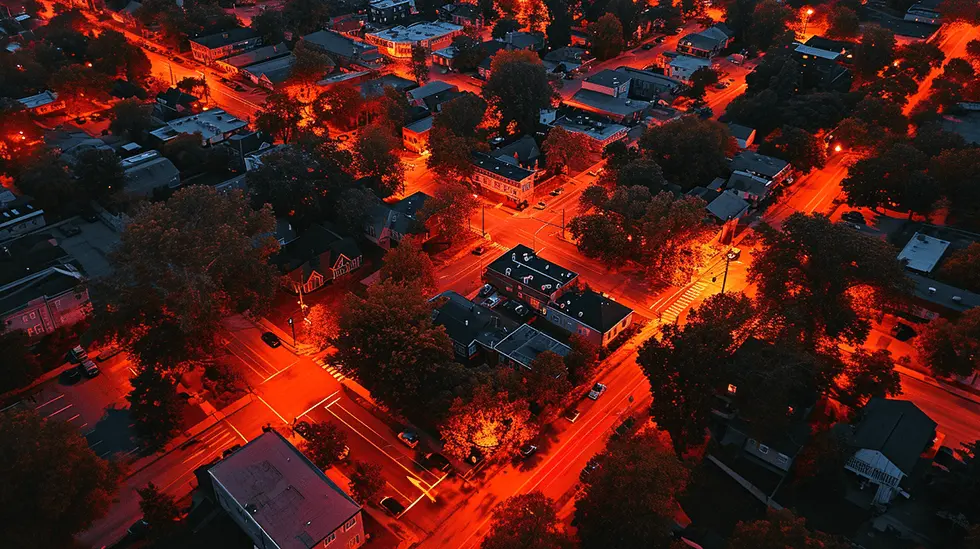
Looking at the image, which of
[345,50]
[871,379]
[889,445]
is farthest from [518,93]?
[889,445]

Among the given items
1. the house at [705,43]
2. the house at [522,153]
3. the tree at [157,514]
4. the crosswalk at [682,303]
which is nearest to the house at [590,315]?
the crosswalk at [682,303]

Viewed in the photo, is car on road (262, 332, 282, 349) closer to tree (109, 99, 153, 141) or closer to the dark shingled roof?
tree (109, 99, 153, 141)

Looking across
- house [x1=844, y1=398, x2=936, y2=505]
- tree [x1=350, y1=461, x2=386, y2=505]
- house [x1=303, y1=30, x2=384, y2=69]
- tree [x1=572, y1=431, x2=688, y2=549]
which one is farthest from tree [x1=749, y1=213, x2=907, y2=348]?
house [x1=303, y1=30, x2=384, y2=69]

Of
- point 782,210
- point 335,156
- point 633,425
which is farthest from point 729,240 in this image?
point 335,156

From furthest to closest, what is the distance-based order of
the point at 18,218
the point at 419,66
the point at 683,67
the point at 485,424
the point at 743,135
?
the point at 683,67, the point at 419,66, the point at 743,135, the point at 18,218, the point at 485,424

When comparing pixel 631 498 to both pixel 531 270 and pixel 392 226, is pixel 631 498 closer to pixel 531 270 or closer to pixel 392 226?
pixel 531 270

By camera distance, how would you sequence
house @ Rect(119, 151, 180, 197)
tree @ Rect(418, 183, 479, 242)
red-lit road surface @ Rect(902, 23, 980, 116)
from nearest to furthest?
tree @ Rect(418, 183, 479, 242) → house @ Rect(119, 151, 180, 197) → red-lit road surface @ Rect(902, 23, 980, 116)

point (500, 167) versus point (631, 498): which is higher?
point (631, 498)
